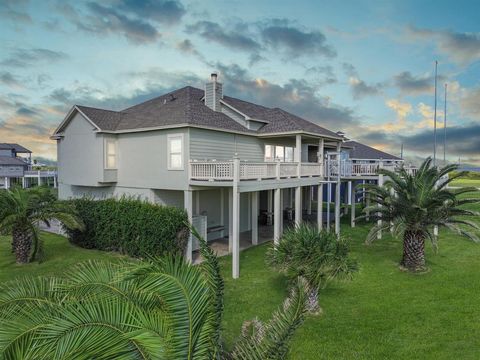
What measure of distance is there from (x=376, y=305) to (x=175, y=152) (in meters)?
9.73

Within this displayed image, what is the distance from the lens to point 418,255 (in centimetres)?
1227

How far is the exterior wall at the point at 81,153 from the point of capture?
16.5 m

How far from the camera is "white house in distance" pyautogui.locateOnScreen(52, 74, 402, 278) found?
1430cm

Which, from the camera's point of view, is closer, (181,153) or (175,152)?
(181,153)

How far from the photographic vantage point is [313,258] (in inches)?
331

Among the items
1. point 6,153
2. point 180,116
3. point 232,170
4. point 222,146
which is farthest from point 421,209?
point 6,153

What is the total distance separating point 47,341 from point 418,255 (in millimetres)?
12243

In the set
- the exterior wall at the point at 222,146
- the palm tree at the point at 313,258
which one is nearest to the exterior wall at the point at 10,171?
the exterior wall at the point at 222,146

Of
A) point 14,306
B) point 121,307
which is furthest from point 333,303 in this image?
point 14,306

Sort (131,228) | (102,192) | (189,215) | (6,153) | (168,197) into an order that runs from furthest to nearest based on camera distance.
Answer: (6,153)
(102,192)
(168,197)
(189,215)
(131,228)

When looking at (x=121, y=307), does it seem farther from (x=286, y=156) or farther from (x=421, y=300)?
(x=286, y=156)

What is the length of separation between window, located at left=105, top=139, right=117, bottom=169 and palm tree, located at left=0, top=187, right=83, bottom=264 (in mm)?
3635

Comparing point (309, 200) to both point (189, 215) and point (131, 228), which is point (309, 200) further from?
point (131, 228)

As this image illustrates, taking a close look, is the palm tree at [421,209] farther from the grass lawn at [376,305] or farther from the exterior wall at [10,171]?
the exterior wall at [10,171]
